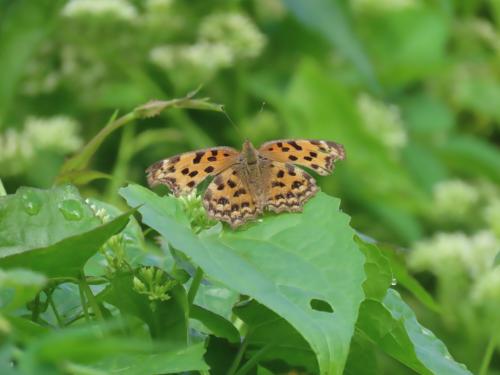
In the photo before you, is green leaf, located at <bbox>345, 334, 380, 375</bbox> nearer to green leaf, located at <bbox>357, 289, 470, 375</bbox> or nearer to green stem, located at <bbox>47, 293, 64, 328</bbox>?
green leaf, located at <bbox>357, 289, 470, 375</bbox>

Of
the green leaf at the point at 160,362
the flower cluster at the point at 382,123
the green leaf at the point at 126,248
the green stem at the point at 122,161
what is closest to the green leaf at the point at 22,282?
the green leaf at the point at 160,362

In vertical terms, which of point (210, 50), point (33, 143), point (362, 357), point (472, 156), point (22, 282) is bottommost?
point (472, 156)

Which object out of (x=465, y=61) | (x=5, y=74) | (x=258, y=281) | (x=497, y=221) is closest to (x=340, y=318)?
(x=258, y=281)

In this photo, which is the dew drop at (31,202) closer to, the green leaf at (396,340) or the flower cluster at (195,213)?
the flower cluster at (195,213)

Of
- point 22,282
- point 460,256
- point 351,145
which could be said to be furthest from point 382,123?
point 22,282

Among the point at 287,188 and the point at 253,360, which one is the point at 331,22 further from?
the point at 253,360

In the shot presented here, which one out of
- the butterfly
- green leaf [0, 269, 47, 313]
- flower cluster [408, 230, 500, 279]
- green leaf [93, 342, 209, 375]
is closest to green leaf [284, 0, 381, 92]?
flower cluster [408, 230, 500, 279]
